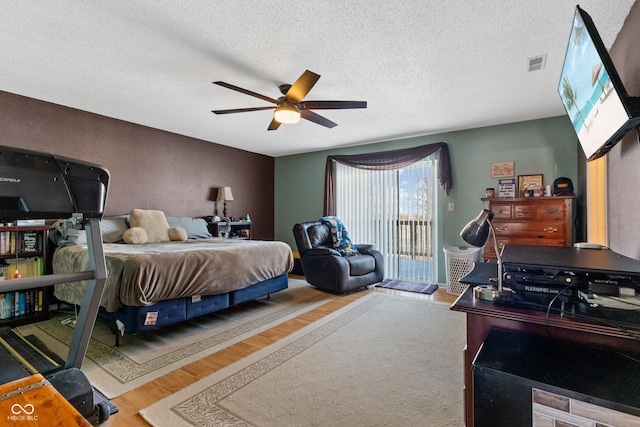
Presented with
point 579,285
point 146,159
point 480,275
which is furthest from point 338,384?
point 146,159

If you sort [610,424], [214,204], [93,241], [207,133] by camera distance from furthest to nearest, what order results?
[214,204] → [207,133] → [93,241] → [610,424]

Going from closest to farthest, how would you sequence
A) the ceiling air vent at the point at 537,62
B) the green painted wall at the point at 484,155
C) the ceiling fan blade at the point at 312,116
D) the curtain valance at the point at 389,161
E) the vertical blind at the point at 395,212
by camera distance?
the ceiling air vent at the point at 537,62, the ceiling fan blade at the point at 312,116, the green painted wall at the point at 484,155, the curtain valance at the point at 389,161, the vertical blind at the point at 395,212

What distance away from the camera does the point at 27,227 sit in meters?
2.88

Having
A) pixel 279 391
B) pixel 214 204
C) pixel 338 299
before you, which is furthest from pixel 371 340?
pixel 214 204

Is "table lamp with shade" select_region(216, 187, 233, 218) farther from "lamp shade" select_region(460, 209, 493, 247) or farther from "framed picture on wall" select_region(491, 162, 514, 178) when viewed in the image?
"lamp shade" select_region(460, 209, 493, 247)

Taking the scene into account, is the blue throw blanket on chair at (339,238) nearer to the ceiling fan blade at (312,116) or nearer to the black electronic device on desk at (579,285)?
the ceiling fan blade at (312,116)

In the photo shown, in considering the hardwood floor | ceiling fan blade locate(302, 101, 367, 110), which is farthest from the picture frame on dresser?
the hardwood floor

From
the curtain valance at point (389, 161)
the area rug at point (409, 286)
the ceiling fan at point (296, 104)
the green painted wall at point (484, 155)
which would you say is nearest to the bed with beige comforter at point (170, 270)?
the ceiling fan at point (296, 104)

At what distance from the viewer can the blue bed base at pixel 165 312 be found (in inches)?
89.5

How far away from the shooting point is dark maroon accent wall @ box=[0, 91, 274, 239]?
10.7ft

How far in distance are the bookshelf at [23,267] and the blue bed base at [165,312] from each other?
0.98m

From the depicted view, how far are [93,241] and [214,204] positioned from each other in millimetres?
4050

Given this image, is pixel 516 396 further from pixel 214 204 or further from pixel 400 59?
pixel 214 204

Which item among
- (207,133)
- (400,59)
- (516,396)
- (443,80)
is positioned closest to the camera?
(516,396)
